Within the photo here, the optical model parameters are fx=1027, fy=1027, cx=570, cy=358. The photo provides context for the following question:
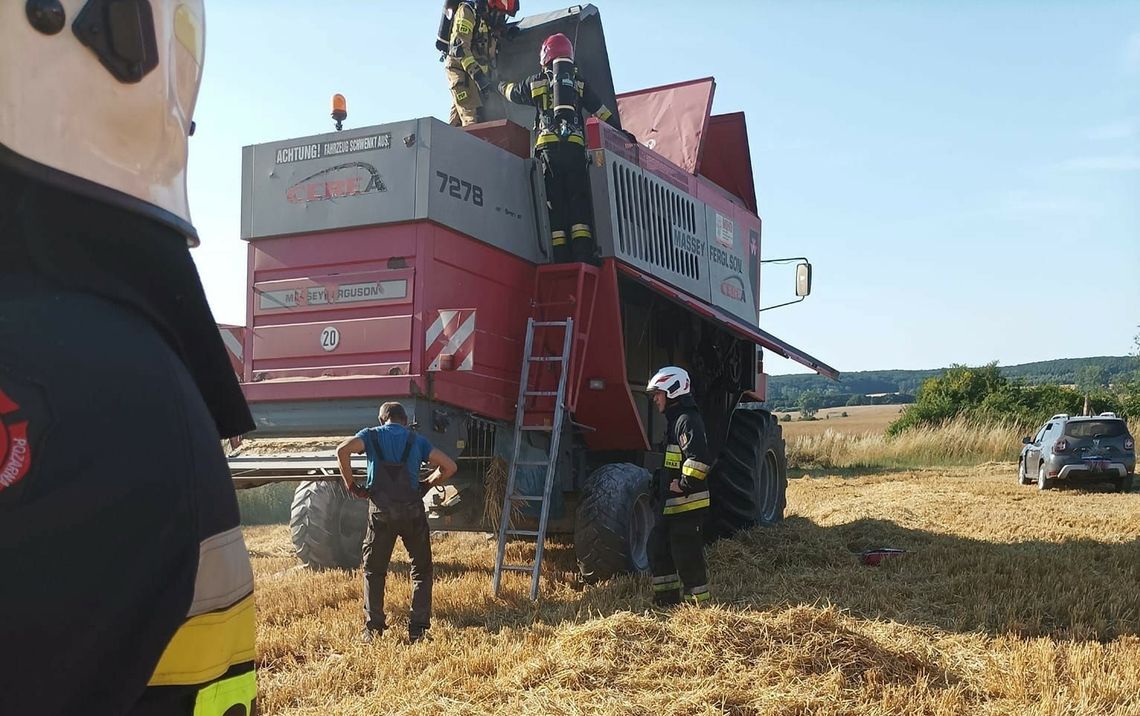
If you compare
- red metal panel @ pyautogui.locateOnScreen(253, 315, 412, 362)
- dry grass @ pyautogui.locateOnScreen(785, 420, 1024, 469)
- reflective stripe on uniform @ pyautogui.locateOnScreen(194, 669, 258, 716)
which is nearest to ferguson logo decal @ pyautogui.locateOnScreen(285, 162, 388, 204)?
red metal panel @ pyautogui.locateOnScreen(253, 315, 412, 362)

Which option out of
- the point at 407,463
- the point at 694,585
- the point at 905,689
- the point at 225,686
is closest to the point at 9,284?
the point at 225,686

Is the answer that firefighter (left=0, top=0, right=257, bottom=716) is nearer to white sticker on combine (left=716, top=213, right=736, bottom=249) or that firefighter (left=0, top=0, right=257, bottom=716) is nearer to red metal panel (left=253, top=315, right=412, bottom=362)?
red metal panel (left=253, top=315, right=412, bottom=362)

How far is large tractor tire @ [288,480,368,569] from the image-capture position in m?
8.20

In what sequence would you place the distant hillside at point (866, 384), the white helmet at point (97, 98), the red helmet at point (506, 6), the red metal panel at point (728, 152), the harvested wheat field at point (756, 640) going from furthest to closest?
the distant hillside at point (866, 384) < the red metal panel at point (728, 152) < the red helmet at point (506, 6) < the harvested wheat field at point (756, 640) < the white helmet at point (97, 98)

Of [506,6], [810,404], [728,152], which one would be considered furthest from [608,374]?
[810,404]

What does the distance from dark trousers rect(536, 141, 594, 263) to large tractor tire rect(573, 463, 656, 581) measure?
5.49 ft

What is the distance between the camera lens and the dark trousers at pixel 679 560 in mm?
6562

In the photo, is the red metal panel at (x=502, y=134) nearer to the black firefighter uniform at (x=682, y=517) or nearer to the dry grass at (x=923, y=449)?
the black firefighter uniform at (x=682, y=517)

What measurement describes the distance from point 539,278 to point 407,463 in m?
2.12

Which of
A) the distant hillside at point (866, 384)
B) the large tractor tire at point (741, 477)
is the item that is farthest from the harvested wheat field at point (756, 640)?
the distant hillside at point (866, 384)

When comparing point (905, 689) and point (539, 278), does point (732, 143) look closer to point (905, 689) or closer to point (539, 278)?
point (539, 278)

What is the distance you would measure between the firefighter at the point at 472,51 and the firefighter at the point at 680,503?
3.44 m

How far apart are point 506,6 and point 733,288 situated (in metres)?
3.51

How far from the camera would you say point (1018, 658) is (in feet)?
16.7
